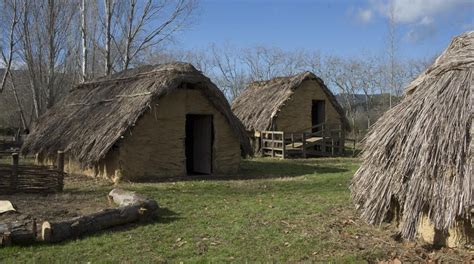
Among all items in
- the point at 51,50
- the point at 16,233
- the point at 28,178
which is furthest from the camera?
the point at 51,50

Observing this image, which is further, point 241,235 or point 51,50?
point 51,50

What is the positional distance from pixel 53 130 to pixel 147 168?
16.1 ft

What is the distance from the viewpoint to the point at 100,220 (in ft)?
27.4

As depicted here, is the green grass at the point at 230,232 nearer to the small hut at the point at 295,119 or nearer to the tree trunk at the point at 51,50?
the small hut at the point at 295,119

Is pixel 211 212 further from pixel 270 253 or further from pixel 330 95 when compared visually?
pixel 330 95

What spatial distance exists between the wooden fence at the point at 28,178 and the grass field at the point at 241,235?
107 centimetres

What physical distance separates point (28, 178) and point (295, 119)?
16.0m

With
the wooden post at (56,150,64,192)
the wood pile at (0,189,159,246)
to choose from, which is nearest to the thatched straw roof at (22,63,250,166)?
the wooden post at (56,150,64,192)

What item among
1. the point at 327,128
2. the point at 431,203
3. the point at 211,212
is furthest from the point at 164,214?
the point at 327,128

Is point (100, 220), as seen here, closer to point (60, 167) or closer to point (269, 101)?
point (60, 167)

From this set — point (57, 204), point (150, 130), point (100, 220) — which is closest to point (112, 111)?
point (150, 130)

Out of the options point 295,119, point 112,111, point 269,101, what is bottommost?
point 112,111

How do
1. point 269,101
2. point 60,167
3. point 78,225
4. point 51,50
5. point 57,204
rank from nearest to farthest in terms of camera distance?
point 78,225 < point 57,204 < point 60,167 < point 269,101 < point 51,50

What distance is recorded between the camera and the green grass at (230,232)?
274 inches
